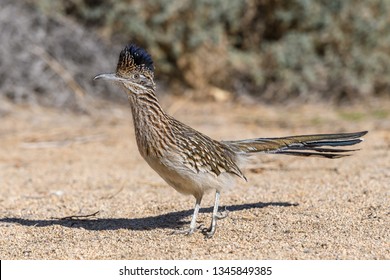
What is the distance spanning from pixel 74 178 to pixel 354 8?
24.0 ft

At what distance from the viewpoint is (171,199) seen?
7.30m

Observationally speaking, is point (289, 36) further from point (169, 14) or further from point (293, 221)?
point (293, 221)

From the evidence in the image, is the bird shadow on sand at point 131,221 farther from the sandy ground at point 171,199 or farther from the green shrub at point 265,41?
the green shrub at point 265,41

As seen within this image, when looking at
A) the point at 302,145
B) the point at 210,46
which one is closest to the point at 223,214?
the point at 302,145

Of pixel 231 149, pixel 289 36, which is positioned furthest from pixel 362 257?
pixel 289 36

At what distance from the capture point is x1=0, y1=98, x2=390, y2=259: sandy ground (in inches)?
213

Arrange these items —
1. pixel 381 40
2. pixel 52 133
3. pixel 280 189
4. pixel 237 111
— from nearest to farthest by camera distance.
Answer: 1. pixel 280 189
2. pixel 52 133
3. pixel 237 111
4. pixel 381 40

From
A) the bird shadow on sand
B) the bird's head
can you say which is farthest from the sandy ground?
the bird's head

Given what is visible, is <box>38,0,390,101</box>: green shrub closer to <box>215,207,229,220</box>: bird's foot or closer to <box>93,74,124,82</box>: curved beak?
<box>215,207,229,220</box>: bird's foot

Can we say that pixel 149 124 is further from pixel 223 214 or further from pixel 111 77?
pixel 223 214

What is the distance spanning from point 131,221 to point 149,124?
1.05 metres

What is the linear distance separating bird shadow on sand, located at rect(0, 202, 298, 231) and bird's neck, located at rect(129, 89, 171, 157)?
29.5 inches
